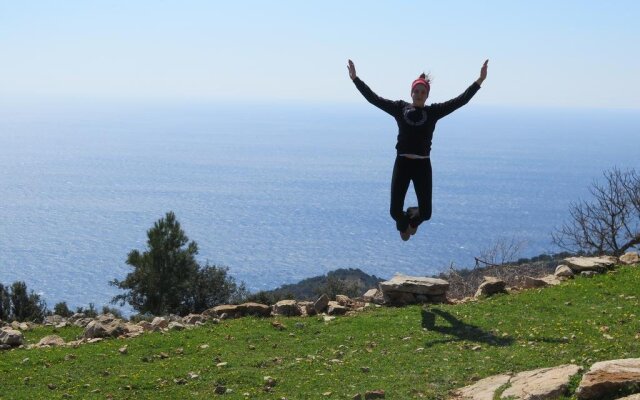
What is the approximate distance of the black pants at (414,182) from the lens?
1258 centimetres

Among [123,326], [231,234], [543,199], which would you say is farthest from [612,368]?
[543,199]

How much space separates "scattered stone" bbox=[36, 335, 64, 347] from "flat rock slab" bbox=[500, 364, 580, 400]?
9.65m

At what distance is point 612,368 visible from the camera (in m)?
9.03

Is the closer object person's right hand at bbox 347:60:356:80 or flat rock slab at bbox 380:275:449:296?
person's right hand at bbox 347:60:356:80

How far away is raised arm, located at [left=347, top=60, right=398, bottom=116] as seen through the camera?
1301cm

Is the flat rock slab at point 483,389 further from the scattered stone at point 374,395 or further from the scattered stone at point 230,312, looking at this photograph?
the scattered stone at point 230,312

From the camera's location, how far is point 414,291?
60.2ft

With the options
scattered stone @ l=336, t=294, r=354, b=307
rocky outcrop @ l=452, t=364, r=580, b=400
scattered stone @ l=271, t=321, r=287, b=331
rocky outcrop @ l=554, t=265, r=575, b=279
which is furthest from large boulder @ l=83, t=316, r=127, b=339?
rocky outcrop @ l=554, t=265, r=575, b=279

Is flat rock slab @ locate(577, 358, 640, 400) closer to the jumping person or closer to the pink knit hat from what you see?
the jumping person

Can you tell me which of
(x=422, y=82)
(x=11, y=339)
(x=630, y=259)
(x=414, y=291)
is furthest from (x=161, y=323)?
(x=630, y=259)

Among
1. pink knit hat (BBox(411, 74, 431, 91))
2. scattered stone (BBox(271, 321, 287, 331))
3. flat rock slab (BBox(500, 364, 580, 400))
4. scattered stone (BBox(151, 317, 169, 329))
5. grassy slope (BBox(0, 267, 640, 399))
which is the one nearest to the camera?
flat rock slab (BBox(500, 364, 580, 400))

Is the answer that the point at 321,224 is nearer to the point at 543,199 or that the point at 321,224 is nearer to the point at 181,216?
the point at 181,216

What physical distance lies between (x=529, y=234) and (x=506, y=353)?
134 meters

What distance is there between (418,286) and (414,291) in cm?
15
